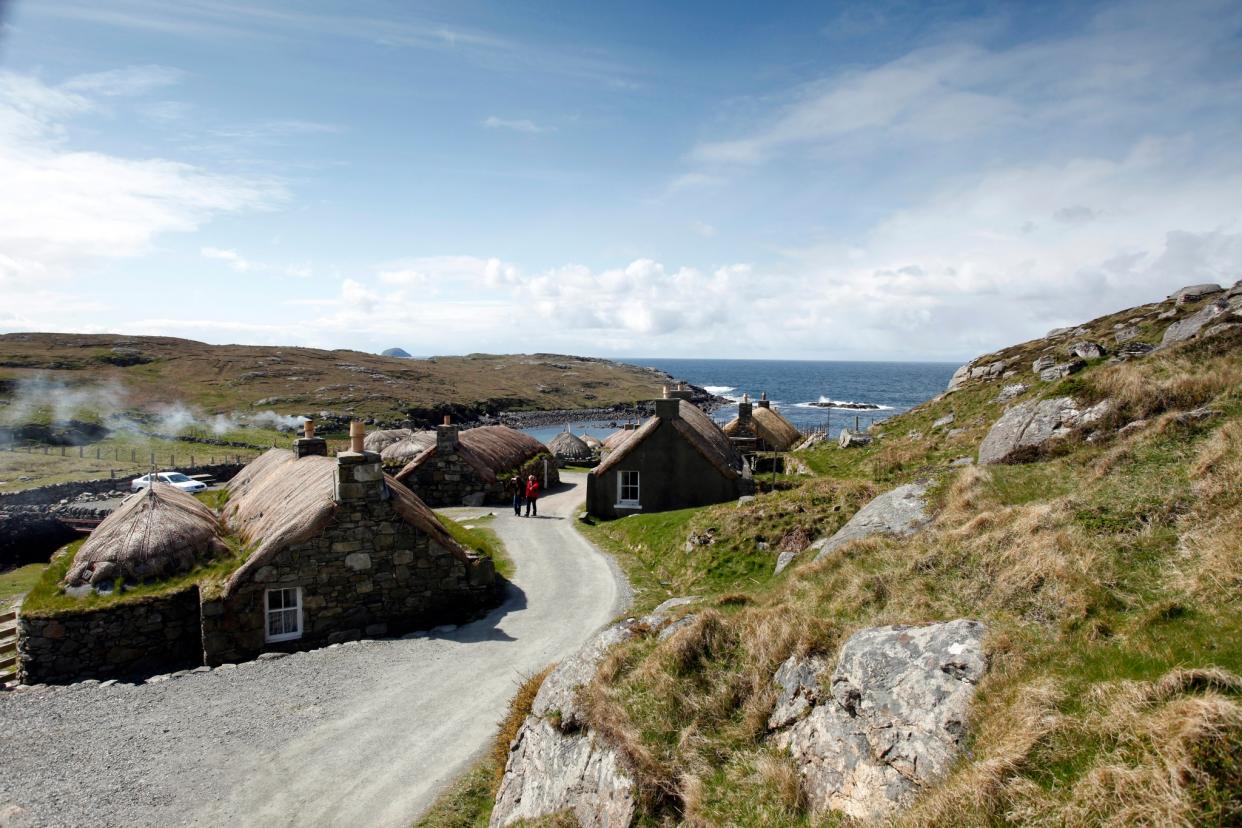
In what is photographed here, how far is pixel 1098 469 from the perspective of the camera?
12062 mm

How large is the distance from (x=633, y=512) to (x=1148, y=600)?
24050 mm

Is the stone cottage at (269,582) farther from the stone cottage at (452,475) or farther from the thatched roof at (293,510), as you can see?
the stone cottage at (452,475)

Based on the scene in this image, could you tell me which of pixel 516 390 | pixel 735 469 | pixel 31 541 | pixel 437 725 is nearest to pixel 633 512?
pixel 735 469

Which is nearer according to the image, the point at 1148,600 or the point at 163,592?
the point at 1148,600

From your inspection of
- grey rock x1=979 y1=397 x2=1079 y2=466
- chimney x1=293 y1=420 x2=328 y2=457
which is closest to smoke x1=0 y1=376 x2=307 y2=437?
chimney x1=293 y1=420 x2=328 y2=457

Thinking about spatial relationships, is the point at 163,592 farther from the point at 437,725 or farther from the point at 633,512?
the point at 633,512

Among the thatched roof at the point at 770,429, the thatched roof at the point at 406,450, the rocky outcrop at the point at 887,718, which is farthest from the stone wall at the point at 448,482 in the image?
the rocky outcrop at the point at 887,718

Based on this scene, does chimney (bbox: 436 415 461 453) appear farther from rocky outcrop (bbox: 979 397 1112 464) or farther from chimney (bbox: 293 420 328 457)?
rocky outcrop (bbox: 979 397 1112 464)

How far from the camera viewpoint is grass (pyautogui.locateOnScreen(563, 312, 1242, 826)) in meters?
5.46

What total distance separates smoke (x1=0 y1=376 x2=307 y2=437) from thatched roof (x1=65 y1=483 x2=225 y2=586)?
61479mm

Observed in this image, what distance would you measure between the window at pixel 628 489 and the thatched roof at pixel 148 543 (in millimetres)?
16694

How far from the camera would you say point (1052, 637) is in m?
7.65

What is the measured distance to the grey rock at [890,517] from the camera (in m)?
13.7

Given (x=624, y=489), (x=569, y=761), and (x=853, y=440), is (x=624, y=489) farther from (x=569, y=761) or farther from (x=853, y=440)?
(x=569, y=761)
